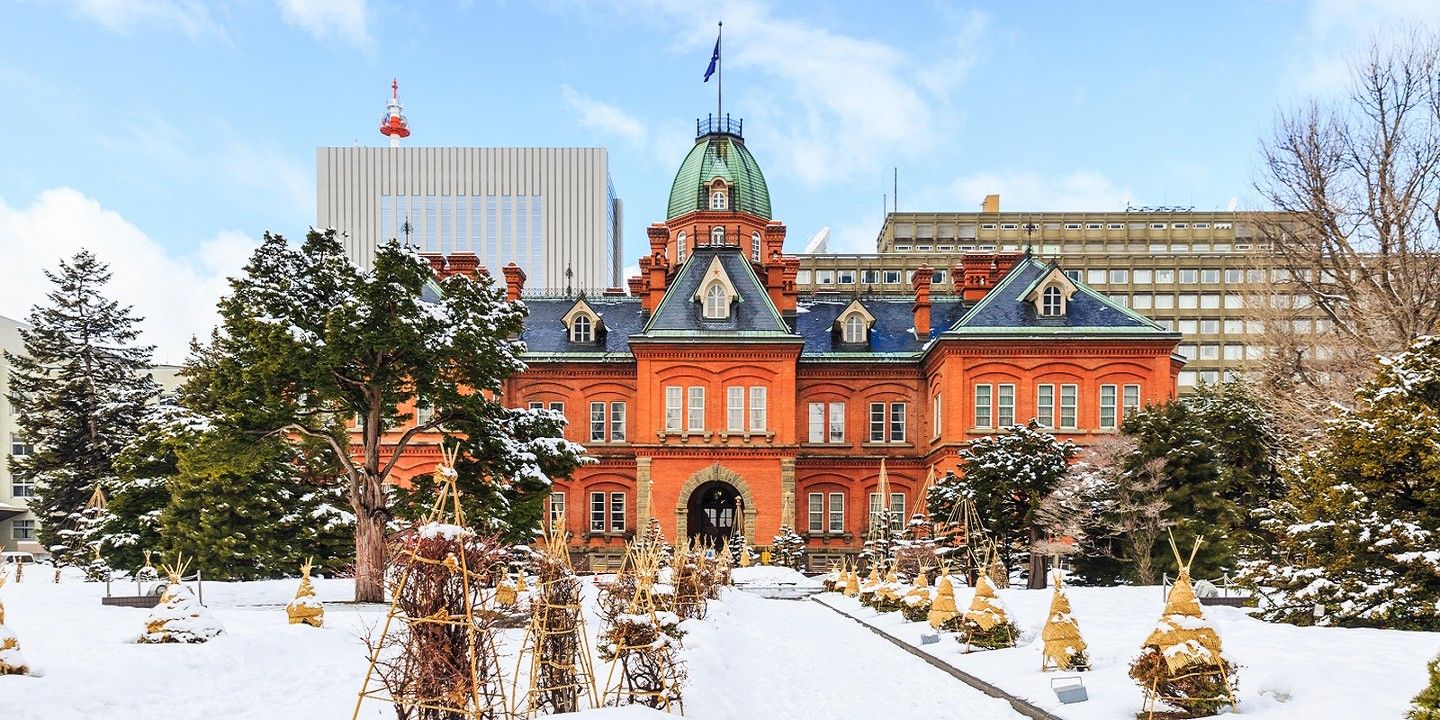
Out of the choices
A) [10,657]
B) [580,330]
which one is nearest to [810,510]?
[580,330]

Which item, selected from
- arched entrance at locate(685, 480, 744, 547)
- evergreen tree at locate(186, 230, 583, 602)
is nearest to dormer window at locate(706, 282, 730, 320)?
arched entrance at locate(685, 480, 744, 547)

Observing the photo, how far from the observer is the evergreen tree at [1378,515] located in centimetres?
1373

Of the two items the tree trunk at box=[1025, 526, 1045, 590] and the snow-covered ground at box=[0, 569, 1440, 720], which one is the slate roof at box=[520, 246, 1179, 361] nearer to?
the tree trunk at box=[1025, 526, 1045, 590]

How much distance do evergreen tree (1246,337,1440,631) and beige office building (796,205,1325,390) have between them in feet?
200

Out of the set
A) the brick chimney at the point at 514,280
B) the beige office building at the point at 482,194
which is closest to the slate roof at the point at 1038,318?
the brick chimney at the point at 514,280

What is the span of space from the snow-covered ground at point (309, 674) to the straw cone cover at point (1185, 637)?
2.07 metres

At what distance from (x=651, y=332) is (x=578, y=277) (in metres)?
67.4

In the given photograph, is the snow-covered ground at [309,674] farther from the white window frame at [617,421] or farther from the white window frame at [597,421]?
the white window frame at [617,421]

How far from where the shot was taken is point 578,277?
104m

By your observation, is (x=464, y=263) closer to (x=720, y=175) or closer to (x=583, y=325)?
(x=583, y=325)

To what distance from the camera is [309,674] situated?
13.2 m

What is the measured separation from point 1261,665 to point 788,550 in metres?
26.0

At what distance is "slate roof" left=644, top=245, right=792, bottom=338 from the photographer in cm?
3806

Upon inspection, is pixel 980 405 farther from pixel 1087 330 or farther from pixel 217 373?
pixel 217 373
